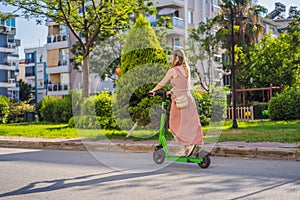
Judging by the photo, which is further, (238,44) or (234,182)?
(238,44)

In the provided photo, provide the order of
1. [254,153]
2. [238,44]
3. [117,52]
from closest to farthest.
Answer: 1. [254,153]
2. [117,52]
3. [238,44]

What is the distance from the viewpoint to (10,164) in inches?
365

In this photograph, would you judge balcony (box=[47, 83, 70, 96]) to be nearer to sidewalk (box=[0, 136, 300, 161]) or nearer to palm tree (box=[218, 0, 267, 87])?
palm tree (box=[218, 0, 267, 87])

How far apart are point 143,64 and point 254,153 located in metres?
6.17

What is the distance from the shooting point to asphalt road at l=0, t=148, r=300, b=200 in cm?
604

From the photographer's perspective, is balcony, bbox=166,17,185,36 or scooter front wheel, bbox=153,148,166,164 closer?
scooter front wheel, bbox=153,148,166,164

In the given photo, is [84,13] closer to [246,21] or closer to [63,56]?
[246,21]

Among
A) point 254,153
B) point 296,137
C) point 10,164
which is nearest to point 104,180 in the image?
point 10,164

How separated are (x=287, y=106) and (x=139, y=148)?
1387 centimetres

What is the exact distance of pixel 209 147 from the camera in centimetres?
1117

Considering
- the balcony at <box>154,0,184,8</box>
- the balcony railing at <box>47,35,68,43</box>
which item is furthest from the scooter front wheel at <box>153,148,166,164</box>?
the balcony railing at <box>47,35,68,43</box>

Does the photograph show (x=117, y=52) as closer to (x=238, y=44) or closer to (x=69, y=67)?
(x=238, y=44)

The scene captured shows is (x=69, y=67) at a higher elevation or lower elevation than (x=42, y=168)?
higher

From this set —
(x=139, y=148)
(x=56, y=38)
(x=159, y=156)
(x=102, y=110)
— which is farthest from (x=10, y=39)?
(x=159, y=156)
